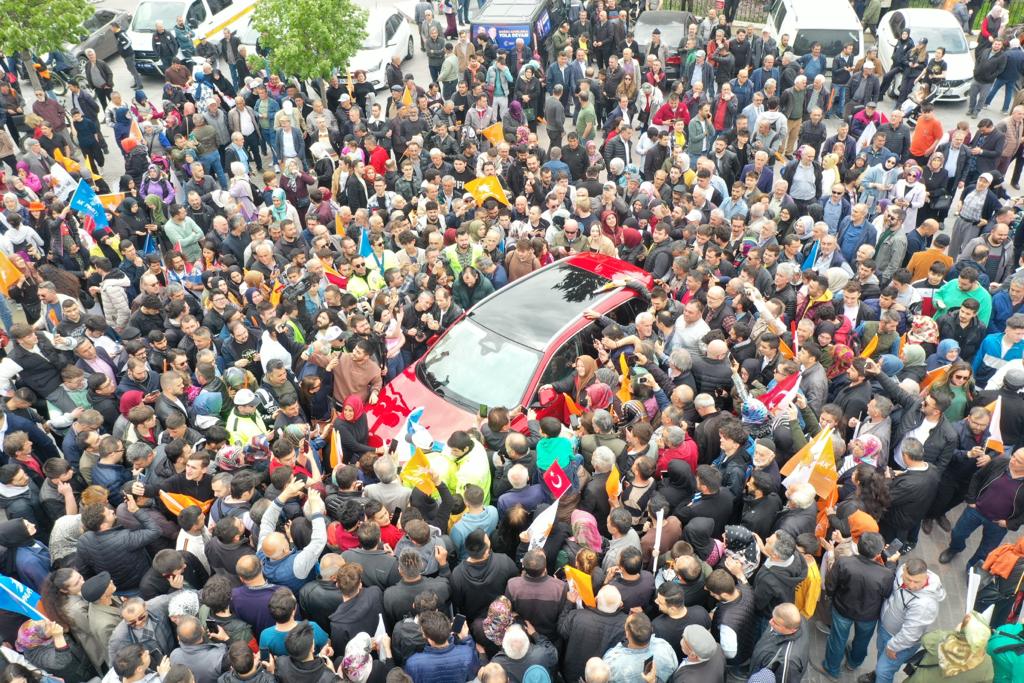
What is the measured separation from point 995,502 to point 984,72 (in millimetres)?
12373

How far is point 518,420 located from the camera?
24.9 ft

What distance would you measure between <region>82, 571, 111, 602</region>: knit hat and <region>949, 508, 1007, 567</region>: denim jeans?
23.0ft

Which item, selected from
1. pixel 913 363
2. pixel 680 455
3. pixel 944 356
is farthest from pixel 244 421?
pixel 944 356

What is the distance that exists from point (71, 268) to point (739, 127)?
9912 millimetres

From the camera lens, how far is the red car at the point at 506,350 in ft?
25.9

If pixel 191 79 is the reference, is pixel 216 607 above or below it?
below

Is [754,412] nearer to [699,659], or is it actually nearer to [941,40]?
[699,659]

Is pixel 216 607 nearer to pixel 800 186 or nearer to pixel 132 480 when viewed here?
pixel 132 480

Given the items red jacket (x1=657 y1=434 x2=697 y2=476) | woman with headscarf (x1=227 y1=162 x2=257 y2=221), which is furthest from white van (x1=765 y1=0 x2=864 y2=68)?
red jacket (x1=657 y1=434 x2=697 y2=476)

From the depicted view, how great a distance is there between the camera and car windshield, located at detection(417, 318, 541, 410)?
26.1 feet

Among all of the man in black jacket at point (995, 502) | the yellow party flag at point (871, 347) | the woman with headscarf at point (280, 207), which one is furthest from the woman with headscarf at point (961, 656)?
the woman with headscarf at point (280, 207)

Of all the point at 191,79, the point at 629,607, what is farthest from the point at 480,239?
the point at 191,79

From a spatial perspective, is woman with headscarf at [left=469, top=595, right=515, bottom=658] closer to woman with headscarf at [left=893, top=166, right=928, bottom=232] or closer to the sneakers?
the sneakers

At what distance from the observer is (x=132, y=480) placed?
673 cm
